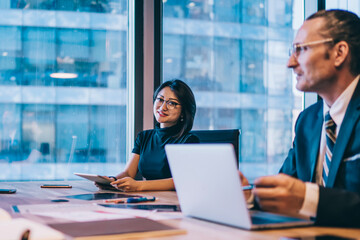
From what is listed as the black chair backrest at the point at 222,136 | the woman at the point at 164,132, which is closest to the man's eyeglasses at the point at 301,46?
the black chair backrest at the point at 222,136

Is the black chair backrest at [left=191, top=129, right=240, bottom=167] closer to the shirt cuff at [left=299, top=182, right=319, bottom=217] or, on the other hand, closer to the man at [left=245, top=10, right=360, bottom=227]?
the man at [left=245, top=10, right=360, bottom=227]

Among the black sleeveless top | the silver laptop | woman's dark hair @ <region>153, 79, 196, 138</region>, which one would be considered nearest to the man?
the silver laptop

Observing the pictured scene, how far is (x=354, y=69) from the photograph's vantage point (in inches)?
65.1

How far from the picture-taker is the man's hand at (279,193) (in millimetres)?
1187

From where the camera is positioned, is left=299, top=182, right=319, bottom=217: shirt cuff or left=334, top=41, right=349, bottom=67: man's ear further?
left=334, top=41, right=349, bottom=67: man's ear

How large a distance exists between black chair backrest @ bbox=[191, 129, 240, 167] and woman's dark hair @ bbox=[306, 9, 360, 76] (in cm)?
104

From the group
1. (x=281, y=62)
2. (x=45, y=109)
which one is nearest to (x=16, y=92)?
(x=45, y=109)

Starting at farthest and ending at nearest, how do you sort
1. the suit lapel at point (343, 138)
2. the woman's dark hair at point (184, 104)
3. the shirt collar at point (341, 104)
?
the woman's dark hair at point (184, 104) < the shirt collar at point (341, 104) < the suit lapel at point (343, 138)

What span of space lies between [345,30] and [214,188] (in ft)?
2.88

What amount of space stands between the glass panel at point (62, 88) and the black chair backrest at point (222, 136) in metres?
1.35

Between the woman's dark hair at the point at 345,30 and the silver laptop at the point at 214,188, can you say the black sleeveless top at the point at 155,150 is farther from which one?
the silver laptop at the point at 214,188

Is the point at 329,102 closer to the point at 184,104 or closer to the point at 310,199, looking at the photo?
the point at 310,199

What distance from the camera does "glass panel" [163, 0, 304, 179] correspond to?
13.0 feet

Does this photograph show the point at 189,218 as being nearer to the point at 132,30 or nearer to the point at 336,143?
the point at 336,143
